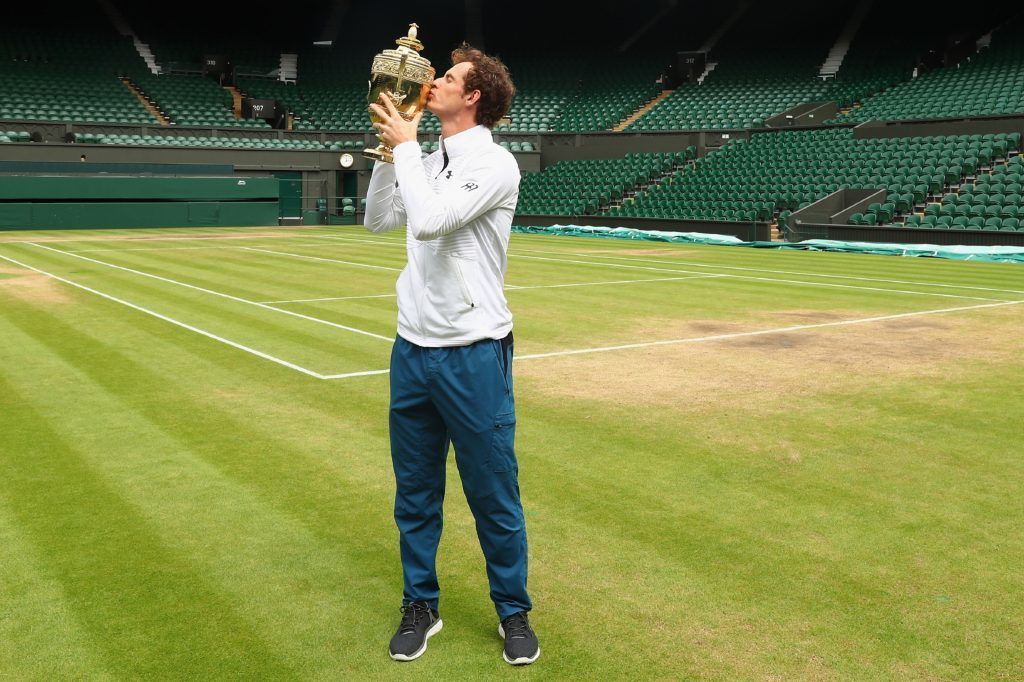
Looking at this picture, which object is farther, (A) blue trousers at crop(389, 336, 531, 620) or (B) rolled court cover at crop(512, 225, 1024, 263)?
(B) rolled court cover at crop(512, 225, 1024, 263)

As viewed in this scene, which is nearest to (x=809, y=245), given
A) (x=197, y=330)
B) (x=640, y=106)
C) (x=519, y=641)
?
(x=197, y=330)

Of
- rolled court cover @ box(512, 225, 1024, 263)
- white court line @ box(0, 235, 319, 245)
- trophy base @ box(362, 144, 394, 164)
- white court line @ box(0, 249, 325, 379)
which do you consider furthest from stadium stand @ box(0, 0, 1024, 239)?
trophy base @ box(362, 144, 394, 164)

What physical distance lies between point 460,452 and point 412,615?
737 millimetres

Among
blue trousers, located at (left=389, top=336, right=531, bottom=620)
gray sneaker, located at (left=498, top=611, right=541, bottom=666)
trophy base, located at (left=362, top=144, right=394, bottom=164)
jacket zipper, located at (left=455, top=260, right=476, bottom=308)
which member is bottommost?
gray sneaker, located at (left=498, top=611, right=541, bottom=666)

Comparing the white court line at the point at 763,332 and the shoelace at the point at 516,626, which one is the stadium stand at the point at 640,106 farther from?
the shoelace at the point at 516,626

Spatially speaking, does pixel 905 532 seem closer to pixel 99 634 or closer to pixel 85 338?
pixel 99 634

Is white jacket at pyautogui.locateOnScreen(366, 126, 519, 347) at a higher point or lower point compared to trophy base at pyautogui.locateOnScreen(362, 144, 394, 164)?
lower

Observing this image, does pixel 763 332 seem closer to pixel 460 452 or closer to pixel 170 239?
pixel 460 452

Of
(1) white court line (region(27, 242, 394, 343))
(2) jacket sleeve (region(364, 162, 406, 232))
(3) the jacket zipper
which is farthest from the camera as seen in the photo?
(1) white court line (region(27, 242, 394, 343))

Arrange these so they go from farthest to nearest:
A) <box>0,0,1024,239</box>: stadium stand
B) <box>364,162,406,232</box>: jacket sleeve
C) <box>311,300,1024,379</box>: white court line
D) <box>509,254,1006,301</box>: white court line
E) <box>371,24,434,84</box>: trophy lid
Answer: <box>0,0,1024,239</box>: stadium stand, <box>509,254,1006,301</box>: white court line, <box>311,300,1024,379</box>: white court line, <box>364,162,406,232</box>: jacket sleeve, <box>371,24,434,84</box>: trophy lid

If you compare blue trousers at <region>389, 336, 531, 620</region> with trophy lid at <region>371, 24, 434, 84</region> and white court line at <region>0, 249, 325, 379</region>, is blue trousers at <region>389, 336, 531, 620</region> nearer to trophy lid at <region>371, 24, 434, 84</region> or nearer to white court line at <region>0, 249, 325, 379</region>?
trophy lid at <region>371, 24, 434, 84</region>

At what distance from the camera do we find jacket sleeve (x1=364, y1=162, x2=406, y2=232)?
13.6 ft

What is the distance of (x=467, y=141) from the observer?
12.7 feet

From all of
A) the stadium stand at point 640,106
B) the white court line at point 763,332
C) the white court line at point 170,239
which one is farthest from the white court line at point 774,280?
the white court line at point 170,239
